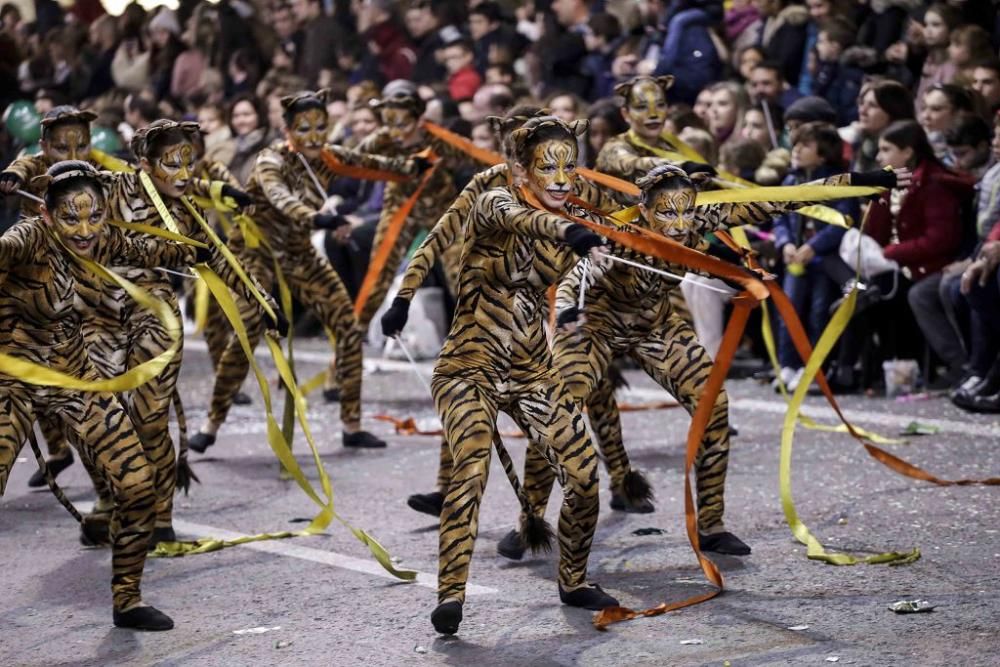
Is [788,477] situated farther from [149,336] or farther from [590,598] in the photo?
[149,336]

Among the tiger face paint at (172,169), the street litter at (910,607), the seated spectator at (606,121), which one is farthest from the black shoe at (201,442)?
the street litter at (910,607)

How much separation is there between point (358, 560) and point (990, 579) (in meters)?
2.66

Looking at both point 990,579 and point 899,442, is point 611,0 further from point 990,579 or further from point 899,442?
point 990,579

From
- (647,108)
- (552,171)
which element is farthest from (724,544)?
(647,108)

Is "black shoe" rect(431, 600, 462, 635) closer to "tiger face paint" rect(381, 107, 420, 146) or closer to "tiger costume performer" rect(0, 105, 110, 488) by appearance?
"tiger costume performer" rect(0, 105, 110, 488)

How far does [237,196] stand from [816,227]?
459 centimetres

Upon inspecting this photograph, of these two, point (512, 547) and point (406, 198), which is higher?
point (406, 198)

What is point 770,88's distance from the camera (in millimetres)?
12742

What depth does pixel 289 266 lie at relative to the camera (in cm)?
998

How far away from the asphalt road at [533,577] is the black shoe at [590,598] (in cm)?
7

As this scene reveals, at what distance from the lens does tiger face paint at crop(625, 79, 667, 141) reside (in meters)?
8.92

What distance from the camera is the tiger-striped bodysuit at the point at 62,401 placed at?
6.18 m

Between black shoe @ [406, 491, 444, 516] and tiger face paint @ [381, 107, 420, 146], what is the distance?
12.4ft

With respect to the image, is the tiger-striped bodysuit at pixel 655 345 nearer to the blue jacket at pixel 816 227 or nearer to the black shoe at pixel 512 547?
the black shoe at pixel 512 547
